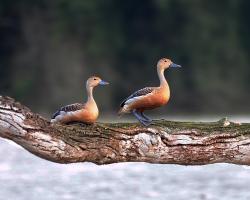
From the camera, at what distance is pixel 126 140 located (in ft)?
21.5

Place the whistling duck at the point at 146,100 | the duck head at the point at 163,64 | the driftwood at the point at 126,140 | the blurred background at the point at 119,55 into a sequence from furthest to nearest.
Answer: the blurred background at the point at 119,55, the duck head at the point at 163,64, the whistling duck at the point at 146,100, the driftwood at the point at 126,140

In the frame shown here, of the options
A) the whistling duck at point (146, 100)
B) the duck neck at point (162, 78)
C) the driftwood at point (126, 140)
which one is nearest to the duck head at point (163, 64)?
the duck neck at point (162, 78)

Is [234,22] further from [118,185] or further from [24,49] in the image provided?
[118,185]

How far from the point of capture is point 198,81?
19.0 metres

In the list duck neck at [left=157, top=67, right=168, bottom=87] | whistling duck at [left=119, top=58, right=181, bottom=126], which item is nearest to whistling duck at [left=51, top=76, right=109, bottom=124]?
whistling duck at [left=119, top=58, right=181, bottom=126]

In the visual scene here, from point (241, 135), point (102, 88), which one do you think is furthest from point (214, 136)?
point (102, 88)

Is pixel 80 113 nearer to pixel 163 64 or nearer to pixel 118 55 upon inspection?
pixel 163 64

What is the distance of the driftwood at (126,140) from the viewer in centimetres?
624

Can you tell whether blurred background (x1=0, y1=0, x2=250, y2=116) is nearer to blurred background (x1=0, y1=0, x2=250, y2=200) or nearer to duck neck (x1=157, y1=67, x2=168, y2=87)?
blurred background (x1=0, y1=0, x2=250, y2=200)

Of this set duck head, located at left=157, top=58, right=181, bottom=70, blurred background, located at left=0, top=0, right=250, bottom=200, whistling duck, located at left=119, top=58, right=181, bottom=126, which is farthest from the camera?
blurred background, located at left=0, top=0, right=250, bottom=200

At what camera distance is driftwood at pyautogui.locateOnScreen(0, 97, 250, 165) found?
246 inches

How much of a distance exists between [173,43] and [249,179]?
33.8 feet

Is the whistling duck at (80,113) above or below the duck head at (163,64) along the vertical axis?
below

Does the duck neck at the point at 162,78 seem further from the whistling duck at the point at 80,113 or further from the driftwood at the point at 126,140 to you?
the whistling duck at the point at 80,113
